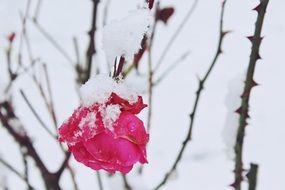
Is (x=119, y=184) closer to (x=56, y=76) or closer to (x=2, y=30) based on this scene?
(x=56, y=76)

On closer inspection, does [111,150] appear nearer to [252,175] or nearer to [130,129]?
[130,129]

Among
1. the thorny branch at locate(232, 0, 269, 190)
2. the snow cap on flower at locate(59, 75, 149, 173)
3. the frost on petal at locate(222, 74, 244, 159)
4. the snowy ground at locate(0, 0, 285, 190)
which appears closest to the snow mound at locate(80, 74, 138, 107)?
the snow cap on flower at locate(59, 75, 149, 173)

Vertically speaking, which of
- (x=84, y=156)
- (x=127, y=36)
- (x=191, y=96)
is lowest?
(x=191, y=96)

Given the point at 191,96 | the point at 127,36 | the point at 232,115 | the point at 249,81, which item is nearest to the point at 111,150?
the point at 127,36

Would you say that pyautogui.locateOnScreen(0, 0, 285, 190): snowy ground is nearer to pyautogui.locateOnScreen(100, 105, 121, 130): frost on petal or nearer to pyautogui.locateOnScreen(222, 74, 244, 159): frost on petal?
pyautogui.locateOnScreen(222, 74, 244, 159): frost on petal

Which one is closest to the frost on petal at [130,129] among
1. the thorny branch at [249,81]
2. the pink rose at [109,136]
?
the pink rose at [109,136]
